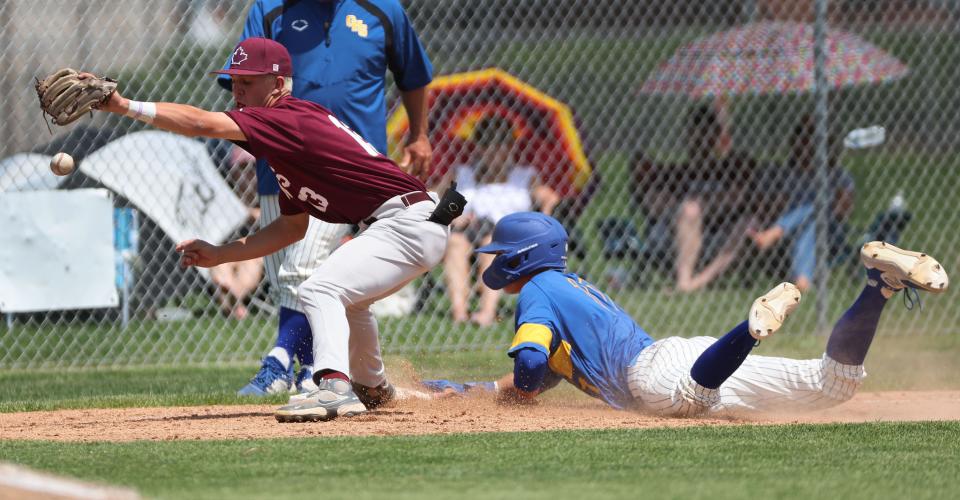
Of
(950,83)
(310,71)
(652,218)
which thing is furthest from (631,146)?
(310,71)

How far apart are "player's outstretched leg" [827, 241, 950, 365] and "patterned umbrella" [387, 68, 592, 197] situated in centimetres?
481

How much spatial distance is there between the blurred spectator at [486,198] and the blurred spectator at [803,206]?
1762 millimetres

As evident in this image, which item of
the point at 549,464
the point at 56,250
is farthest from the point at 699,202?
the point at 549,464

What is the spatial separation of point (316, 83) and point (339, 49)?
20 cm

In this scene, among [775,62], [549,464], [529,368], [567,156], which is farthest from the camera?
[567,156]

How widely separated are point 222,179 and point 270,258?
2377 millimetres

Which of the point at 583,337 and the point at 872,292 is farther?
the point at 583,337

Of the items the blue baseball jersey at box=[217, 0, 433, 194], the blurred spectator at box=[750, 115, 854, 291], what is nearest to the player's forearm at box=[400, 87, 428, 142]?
the blue baseball jersey at box=[217, 0, 433, 194]

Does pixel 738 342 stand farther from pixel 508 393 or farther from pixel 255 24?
pixel 255 24

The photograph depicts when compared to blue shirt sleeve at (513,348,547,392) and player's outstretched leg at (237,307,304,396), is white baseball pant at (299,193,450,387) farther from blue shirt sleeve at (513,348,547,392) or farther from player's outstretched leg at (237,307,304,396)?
player's outstretched leg at (237,307,304,396)

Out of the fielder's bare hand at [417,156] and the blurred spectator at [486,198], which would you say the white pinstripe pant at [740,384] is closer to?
the fielder's bare hand at [417,156]

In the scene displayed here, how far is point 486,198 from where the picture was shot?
30.4 ft

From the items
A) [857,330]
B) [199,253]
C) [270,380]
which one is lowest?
[270,380]

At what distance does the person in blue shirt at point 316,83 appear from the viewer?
589cm
